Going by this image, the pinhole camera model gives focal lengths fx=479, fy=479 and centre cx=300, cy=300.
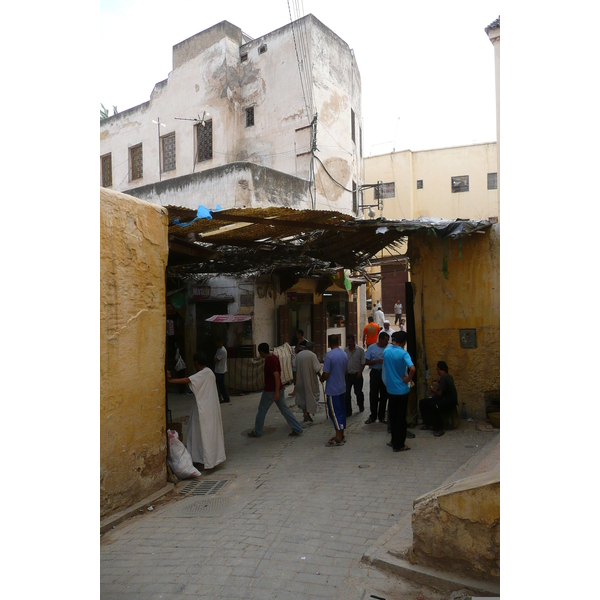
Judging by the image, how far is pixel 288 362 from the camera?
13.7m

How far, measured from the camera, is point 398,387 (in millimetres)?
6996

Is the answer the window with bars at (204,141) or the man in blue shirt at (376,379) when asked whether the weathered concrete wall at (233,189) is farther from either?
the man in blue shirt at (376,379)

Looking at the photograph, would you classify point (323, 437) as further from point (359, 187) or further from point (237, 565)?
point (359, 187)

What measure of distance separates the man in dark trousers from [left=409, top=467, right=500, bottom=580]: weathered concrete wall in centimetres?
415

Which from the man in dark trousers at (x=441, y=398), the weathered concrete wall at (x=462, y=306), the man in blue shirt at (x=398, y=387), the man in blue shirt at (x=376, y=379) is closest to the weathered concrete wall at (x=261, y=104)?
the weathered concrete wall at (x=462, y=306)

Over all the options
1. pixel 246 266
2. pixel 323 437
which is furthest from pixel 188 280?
pixel 323 437

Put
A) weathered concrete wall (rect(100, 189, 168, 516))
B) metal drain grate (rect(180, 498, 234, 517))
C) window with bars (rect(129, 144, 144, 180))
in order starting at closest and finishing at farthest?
weathered concrete wall (rect(100, 189, 168, 516)) < metal drain grate (rect(180, 498, 234, 517)) < window with bars (rect(129, 144, 144, 180))

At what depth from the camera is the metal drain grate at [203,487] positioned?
5.93 metres

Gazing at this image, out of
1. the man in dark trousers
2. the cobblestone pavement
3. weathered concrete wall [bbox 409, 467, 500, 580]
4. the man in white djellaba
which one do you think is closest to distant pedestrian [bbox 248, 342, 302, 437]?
the cobblestone pavement

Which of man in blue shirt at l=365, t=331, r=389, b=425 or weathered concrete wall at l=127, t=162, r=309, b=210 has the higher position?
weathered concrete wall at l=127, t=162, r=309, b=210

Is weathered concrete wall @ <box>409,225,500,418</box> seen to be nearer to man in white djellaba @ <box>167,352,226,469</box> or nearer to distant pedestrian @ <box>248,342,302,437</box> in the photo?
distant pedestrian @ <box>248,342,302,437</box>

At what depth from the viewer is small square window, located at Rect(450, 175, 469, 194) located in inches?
1142

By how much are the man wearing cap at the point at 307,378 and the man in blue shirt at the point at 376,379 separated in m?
0.98

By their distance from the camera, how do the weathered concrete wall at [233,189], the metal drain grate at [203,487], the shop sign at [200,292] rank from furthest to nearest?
1. the shop sign at [200,292]
2. the weathered concrete wall at [233,189]
3. the metal drain grate at [203,487]
